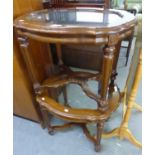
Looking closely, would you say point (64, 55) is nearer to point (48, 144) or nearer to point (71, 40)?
point (48, 144)

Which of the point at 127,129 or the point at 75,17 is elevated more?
the point at 75,17

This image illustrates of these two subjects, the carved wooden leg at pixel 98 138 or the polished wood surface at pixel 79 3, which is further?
the polished wood surface at pixel 79 3

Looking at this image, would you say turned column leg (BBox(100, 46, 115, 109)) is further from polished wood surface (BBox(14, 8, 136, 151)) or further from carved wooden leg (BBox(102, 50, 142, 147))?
carved wooden leg (BBox(102, 50, 142, 147))

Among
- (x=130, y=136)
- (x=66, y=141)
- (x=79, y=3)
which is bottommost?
(x=66, y=141)

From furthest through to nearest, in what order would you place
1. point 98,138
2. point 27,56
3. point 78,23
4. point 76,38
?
point 98,138
point 27,56
point 78,23
point 76,38

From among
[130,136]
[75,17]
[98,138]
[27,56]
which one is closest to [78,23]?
[75,17]


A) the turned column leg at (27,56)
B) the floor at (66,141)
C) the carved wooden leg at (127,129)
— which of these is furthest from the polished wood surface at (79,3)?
the floor at (66,141)

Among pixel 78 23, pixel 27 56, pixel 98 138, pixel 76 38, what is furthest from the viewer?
pixel 98 138

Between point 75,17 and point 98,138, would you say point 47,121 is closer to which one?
point 98,138

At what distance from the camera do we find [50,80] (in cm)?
115

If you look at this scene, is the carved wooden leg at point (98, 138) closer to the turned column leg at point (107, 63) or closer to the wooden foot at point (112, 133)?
the wooden foot at point (112, 133)

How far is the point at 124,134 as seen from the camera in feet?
3.94

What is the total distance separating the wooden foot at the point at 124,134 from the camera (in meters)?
1.17
